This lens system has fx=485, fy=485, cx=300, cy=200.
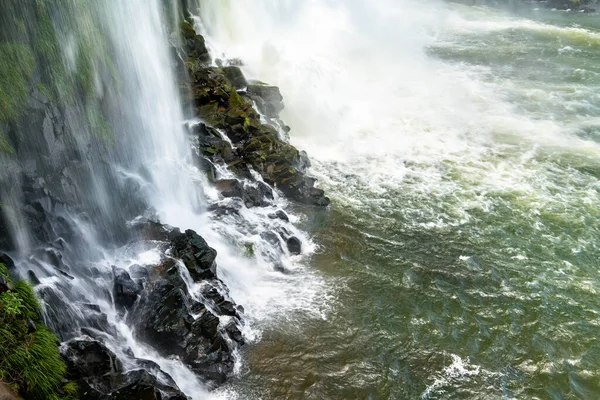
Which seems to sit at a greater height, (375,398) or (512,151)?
(512,151)

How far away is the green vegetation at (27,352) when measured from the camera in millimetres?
6938

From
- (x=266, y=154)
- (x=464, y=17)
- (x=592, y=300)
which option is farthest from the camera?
(x=464, y=17)

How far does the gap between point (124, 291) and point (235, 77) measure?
11934mm

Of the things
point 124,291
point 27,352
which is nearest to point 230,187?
point 124,291

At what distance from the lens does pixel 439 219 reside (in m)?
15.7

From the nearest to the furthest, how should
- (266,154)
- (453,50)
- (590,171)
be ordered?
(266,154) < (590,171) < (453,50)

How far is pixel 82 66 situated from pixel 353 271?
8.70 m

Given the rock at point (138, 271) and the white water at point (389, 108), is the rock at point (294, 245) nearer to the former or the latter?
the white water at point (389, 108)

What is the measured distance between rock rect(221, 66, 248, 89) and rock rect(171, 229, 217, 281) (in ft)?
31.7

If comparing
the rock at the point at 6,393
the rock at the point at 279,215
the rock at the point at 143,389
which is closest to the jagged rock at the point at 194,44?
the rock at the point at 279,215

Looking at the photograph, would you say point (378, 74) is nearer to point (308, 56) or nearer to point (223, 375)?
point (308, 56)

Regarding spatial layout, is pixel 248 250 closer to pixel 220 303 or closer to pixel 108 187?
pixel 220 303

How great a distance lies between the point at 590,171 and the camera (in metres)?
18.9

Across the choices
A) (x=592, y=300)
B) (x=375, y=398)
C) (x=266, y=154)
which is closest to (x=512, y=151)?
(x=592, y=300)
